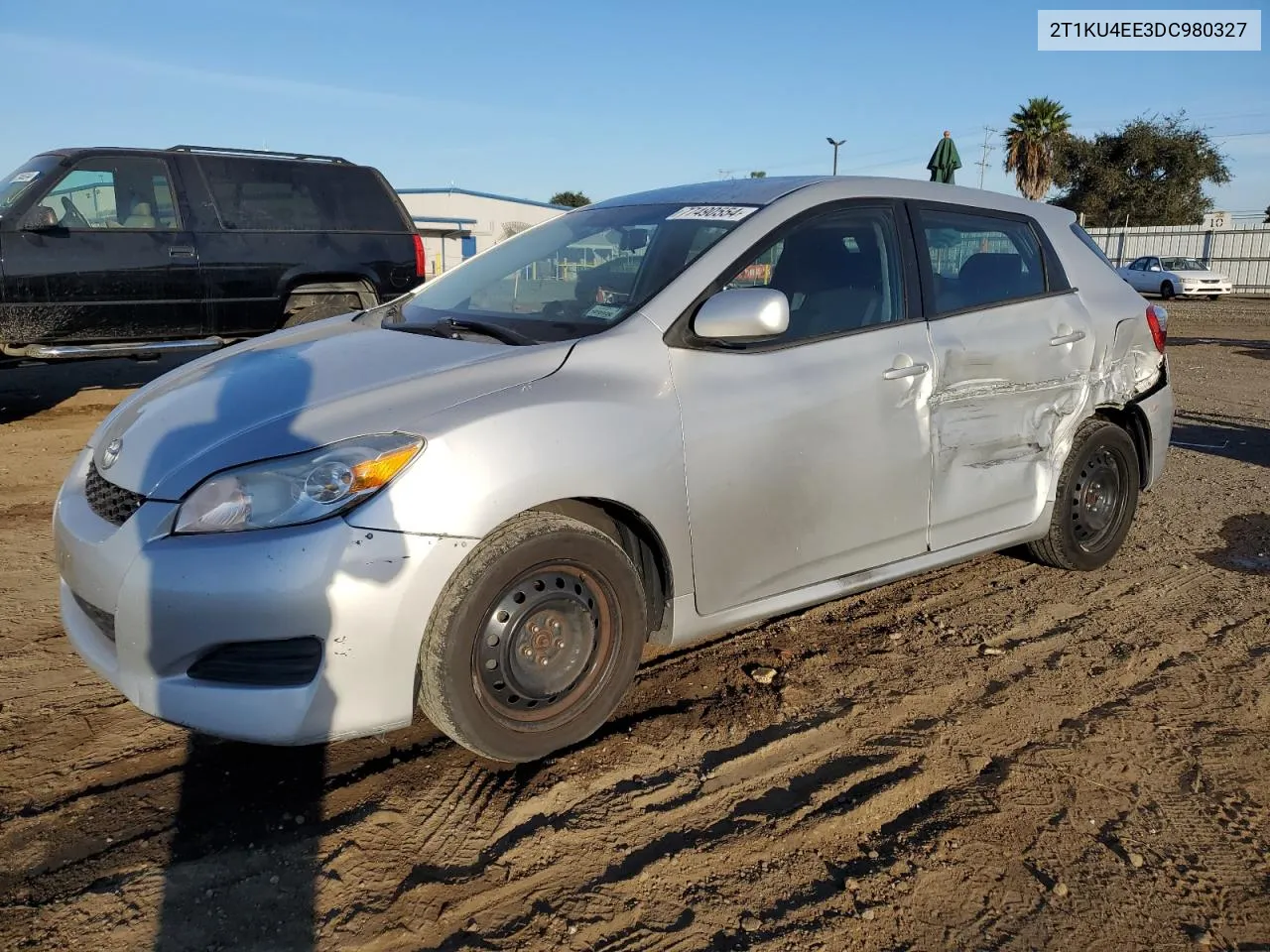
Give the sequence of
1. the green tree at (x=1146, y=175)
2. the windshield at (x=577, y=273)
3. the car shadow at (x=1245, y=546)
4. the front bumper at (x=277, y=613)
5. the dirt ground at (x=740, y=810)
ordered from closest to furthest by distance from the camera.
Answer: the dirt ground at (x=740, y=810) < the front bumper at (x=277, y=613) < the windshield at (x=577, y=273) < the car shadow at (x=1245, y=546) < the green tree at (x=1146, y=175)

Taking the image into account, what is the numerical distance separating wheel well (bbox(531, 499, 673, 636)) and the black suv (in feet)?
21.3

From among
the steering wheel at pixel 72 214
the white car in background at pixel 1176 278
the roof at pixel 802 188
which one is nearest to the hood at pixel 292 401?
the roof at pixel 802 188

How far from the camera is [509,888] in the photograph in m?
2.35

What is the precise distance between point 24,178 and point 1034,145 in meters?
40.4

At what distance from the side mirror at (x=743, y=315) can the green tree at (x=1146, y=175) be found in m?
52.1

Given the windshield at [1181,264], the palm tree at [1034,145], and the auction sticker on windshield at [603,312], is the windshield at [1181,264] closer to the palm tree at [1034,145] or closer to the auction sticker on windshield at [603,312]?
the palm tree at [1034,145]

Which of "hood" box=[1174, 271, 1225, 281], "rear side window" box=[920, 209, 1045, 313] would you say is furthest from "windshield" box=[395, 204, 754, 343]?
"hood" box=[1174, 271, 1225, 281]

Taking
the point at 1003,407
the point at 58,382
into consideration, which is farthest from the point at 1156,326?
the point at 58,382

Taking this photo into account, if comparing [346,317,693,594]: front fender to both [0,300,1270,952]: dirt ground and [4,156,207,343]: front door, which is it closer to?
[0,300,1270,952]: dirt ground

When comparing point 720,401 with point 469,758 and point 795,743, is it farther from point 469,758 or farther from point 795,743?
point 469,758

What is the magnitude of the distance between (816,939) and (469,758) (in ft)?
3.99

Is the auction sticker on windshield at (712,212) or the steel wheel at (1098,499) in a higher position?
the auction sticker on windshield at (712,212)

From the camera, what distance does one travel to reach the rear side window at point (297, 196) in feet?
28.0

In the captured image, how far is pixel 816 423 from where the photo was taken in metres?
3.31
